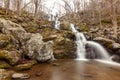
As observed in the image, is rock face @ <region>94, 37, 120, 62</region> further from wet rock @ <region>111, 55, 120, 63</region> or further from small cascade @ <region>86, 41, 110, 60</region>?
small cascade @ <region>86, 41, 110, 60</region>

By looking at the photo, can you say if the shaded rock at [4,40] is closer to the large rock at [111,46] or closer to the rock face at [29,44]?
the rock face at [29,44]

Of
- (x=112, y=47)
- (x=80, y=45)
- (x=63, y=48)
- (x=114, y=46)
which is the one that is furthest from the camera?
(x=80, y=45)

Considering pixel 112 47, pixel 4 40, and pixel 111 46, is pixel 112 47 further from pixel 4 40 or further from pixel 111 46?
pixel 4 40

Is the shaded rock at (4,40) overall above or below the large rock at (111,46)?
above

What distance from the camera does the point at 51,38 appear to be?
654 inches

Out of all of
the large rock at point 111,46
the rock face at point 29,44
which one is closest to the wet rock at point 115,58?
the large rock at point 111,46

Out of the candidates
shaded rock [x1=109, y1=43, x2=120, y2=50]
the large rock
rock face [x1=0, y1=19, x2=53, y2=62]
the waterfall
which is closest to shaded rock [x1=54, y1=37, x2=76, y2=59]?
the waterfall

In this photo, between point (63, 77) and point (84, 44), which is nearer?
point (63, 77)

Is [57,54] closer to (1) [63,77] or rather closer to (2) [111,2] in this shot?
→ (1) [63,77]

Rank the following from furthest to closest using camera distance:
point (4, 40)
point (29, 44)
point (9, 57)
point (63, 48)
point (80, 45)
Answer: point (80, 45), point (63, 48), point (29, 44), point (4, 40), point (9, 57)

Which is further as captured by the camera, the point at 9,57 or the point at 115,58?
the point at 115,58

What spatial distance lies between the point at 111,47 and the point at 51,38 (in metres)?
6.33

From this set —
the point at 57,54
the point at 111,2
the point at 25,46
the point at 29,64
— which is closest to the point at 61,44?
the point at 57,54

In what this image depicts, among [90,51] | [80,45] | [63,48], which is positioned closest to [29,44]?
[63,48]
